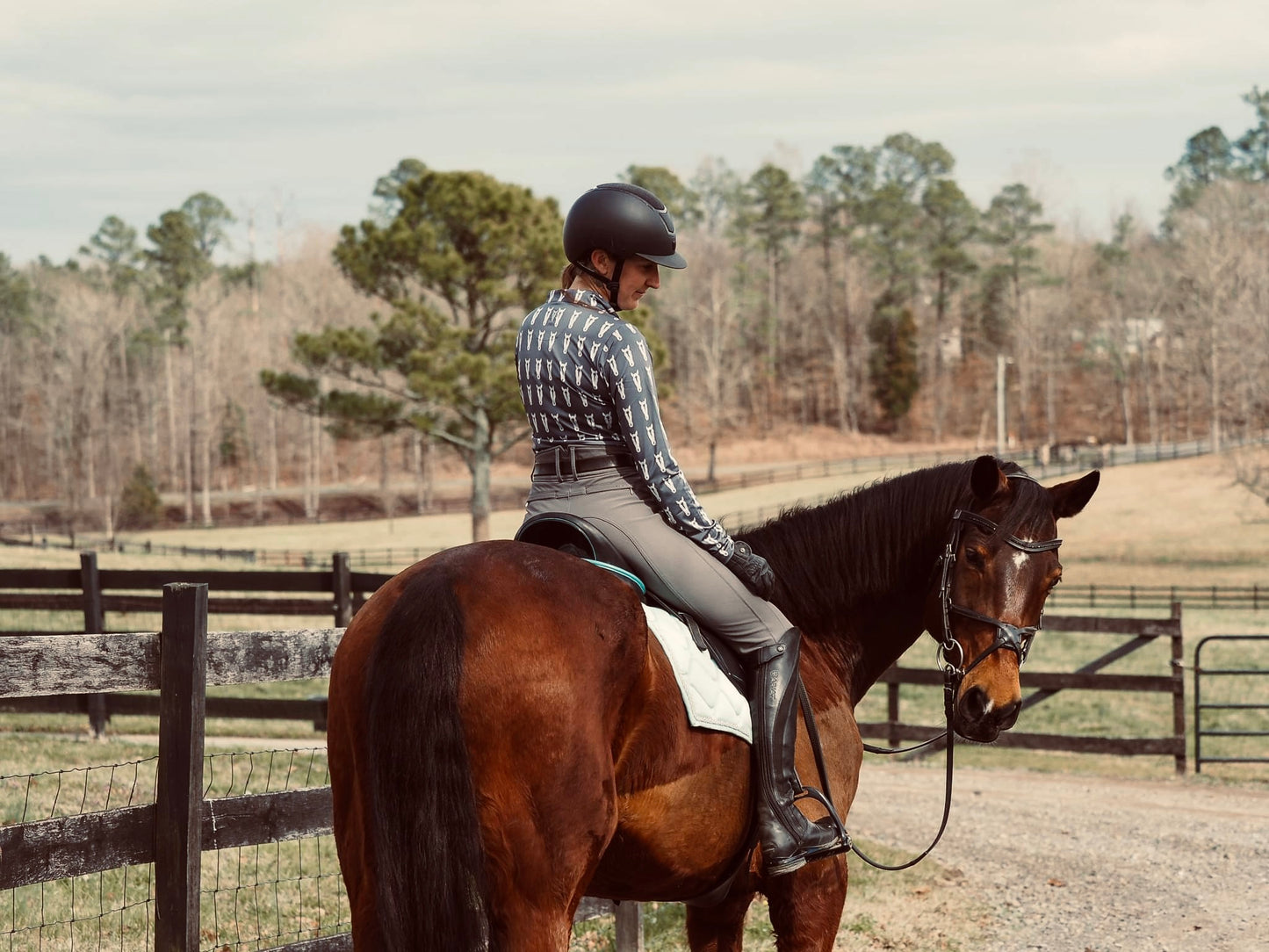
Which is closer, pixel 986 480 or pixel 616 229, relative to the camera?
pixel 616 229

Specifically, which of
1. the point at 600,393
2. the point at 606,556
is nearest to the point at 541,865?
the point at 606,556

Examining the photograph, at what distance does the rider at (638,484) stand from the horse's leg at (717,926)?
44 cm

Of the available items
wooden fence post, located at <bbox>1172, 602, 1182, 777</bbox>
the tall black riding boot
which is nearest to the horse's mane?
the tall black riding boot

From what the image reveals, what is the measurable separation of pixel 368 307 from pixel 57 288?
23.4 m

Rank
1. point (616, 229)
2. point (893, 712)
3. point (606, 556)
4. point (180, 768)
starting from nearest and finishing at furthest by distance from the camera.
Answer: point (606, 556)
point (616, 229)
point (180, 768)
point (893, 712)

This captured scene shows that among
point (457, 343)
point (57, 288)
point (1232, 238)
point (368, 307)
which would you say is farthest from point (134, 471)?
point (1232, 238)

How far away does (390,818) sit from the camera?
2877 millimetres

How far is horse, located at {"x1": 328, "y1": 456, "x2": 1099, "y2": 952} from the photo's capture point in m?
2.87

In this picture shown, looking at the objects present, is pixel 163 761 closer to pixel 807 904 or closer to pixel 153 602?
pixel 807 904

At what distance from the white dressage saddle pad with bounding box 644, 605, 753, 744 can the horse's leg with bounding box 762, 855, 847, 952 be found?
1.97 ft

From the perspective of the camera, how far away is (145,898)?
6.99 m

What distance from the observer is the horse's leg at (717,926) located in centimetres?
420

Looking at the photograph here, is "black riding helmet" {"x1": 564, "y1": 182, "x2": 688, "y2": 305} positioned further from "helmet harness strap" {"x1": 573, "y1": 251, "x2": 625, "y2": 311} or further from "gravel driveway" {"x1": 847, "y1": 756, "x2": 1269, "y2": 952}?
"gravel driveway" {"x1": 847, "y1": 756, "x2": 1269, "y2": 952}

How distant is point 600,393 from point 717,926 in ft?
6.34
